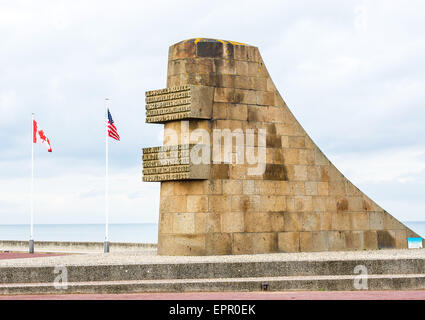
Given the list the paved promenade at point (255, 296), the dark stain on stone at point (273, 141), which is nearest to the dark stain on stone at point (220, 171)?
the dark stain on stone at point (273, 141)

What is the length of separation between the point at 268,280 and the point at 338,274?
2039 millimetres

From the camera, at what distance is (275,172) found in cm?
2369

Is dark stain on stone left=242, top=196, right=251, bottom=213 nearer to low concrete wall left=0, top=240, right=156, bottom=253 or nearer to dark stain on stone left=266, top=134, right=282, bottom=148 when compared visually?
dark stain on stone left=266, top=134, right=282, bottom=148

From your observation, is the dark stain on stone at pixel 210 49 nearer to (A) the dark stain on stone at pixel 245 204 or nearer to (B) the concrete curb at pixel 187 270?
(A) the dark stain on stone at pixel 245 204

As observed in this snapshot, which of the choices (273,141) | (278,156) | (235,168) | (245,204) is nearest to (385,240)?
(278,156)

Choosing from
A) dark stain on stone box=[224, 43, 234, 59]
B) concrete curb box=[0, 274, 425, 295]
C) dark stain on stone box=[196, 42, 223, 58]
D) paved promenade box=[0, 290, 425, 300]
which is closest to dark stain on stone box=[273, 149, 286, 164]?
dark stain on stone box=[224, 43, 234, 59]

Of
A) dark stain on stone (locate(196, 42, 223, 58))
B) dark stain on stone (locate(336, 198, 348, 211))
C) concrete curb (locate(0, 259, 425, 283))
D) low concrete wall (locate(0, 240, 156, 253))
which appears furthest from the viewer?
low concrete wall (locate(0, 240, 156, 253))

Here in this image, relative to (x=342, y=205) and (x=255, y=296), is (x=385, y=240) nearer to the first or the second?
(x=342, y=205)

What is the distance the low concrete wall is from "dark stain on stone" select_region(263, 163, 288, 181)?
16.3m

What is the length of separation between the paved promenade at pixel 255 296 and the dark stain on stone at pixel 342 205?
651cm

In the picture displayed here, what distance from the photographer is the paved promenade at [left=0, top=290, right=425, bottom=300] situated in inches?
662

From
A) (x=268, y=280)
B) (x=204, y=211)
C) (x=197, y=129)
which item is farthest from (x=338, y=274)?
(x=197, y=129)

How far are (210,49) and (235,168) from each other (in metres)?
3.68

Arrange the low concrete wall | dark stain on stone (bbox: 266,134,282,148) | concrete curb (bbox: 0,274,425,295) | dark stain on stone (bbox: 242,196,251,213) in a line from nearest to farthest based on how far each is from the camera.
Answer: concrete curb (bbox: 0,274,425,295) < dark stain on stone (bbox: 242,196,251,213) < dark stain on stone (bbox: 266,134,282,148) < the low concrete wall
